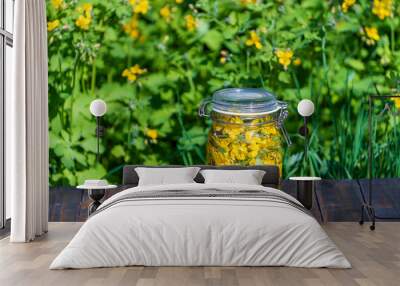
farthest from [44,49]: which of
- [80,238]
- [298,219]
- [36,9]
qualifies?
[298,219]

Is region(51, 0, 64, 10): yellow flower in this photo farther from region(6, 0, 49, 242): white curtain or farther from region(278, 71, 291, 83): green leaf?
region(278, 71, 291, 83): green leaf

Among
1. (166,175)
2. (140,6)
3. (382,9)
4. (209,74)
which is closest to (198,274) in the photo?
(166,175)

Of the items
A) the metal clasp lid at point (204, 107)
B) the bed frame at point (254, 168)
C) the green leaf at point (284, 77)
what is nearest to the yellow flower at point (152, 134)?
the bed frame at point (254, 168)

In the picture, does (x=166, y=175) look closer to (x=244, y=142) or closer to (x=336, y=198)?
(x=244, y=142)

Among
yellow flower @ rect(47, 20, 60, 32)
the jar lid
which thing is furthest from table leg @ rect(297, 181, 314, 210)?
yellow flower @ rect(47, 20, 60, 32)

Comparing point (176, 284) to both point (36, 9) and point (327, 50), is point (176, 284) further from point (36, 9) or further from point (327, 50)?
point (327, 50)

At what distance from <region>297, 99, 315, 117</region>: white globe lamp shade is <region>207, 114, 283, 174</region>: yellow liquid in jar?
366 millimetres

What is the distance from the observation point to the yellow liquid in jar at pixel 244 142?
7207 millimetres

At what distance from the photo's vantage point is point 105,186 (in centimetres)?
672

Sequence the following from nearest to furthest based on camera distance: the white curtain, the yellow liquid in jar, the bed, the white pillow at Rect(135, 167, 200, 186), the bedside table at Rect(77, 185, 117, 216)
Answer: the bed → the white curtain → the white pillow at Rect(135, 167, 200, 186) → the bedside table at Rect(77, 185, 117, 216) → the yellow liquid in jar

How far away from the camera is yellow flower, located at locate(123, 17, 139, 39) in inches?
291

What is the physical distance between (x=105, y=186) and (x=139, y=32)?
6.22 ft

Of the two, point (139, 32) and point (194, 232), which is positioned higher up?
point (139, 32)

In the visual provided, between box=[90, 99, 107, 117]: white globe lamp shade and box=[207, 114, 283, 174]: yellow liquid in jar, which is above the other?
box=[90, 99, 107, 117]: white globe lamp shade
